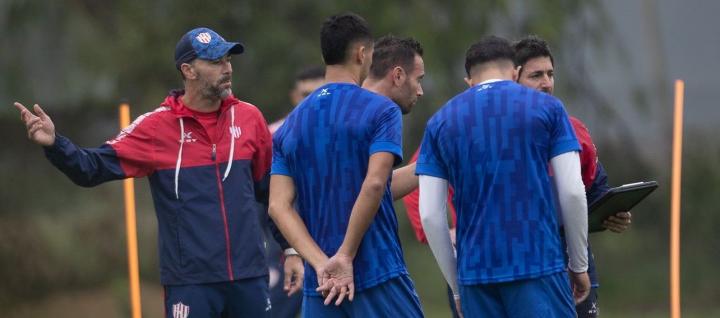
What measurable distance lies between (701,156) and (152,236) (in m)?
5.45

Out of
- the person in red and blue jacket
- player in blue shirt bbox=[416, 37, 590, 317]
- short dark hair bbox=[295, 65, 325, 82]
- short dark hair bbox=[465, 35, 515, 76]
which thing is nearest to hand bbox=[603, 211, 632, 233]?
player in blue shirt bbox=[416, 37, 590, 317]

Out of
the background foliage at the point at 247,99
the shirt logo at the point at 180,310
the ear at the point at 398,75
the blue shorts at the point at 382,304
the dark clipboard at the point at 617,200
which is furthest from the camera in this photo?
the background foliage at the point at 247,99

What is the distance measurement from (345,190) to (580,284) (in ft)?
3.43

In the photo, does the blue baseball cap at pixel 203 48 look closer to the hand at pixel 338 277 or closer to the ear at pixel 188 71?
the ear at pixel 188 71

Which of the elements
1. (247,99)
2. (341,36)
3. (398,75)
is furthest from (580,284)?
(247,99)

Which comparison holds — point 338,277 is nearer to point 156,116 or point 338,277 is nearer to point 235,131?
point 235,131

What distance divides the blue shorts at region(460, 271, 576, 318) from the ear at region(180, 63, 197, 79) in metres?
1.72

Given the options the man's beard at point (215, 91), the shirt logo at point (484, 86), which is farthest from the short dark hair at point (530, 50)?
the man's beard at point (215, 91)

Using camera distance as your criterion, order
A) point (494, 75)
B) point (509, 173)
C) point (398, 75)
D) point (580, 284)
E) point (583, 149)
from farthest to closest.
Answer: point (583, 149), point (398, 75), point (580, 284), point (494, 75), point (509, 173)

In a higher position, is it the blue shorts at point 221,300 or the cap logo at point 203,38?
the cap logo at point 203,38

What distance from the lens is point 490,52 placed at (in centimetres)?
507

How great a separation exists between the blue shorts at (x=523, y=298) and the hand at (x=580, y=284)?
219 mm

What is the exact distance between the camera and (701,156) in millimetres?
12469

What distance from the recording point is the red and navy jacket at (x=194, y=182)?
229 inches
